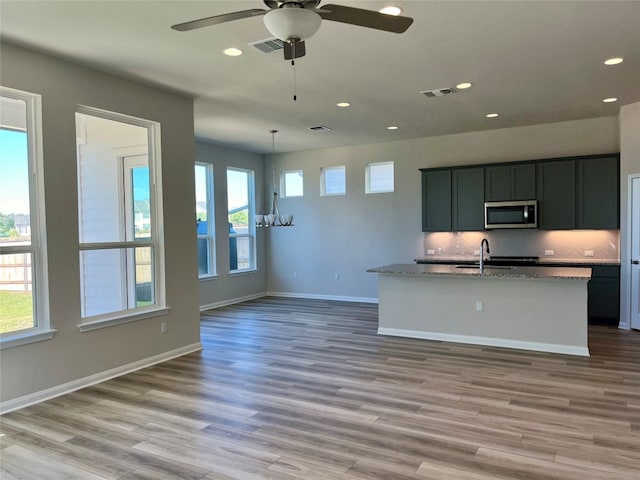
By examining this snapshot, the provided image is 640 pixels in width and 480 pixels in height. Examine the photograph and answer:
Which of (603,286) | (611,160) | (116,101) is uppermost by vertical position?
(116,101)

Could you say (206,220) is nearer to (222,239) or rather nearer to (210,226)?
(210,226)

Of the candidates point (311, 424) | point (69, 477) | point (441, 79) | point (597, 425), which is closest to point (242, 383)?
point (311, 424)

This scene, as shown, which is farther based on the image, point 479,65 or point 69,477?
point 479,65

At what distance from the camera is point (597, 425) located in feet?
10.3

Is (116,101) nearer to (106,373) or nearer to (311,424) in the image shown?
(106,373)

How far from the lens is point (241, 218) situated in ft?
29.8

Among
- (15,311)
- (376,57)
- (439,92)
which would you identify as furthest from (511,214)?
(15,311)

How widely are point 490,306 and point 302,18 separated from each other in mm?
4180

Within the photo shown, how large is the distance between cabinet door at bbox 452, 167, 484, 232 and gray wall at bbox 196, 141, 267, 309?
13.2 ft

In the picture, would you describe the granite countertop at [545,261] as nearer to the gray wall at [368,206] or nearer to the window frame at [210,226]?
the gray wall at [368,206]

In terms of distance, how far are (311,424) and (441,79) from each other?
11.6ft

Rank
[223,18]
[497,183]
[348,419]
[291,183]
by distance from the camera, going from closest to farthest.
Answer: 1. [223,18]
2. [348,419]
3. [497,183]
4. [291,183]

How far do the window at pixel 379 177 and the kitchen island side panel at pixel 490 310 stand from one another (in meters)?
2.87

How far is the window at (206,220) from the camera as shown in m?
8.06
